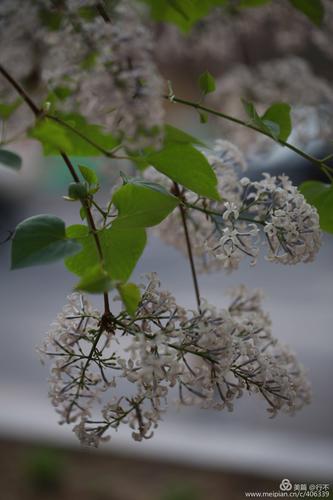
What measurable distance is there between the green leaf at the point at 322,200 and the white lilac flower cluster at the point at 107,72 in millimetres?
112

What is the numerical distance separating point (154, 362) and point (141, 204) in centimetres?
7

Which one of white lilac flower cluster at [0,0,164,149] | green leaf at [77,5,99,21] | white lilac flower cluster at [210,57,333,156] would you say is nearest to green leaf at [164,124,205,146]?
white lilac flower cluster at [0,0,164,149]

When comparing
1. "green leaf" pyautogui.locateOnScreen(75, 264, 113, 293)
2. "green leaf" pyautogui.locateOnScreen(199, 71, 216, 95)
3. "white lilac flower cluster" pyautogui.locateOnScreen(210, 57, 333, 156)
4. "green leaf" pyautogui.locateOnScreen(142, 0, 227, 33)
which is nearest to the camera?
"green leaf" pyautogui.locateOnScreen(75, 264, 113, 293)

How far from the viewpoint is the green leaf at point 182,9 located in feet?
1.45

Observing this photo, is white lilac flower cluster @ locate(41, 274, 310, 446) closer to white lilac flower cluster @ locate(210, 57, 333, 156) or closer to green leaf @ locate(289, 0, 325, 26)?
green leaf @ locate(289, 0, 325, 26)

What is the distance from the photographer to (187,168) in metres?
0.31

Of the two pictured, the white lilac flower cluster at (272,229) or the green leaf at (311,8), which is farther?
the green leaf at (311,8)

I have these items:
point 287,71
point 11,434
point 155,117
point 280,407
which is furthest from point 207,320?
point 11,434

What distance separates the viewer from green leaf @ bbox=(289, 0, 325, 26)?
0.42 metres

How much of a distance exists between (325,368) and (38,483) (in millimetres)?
1039

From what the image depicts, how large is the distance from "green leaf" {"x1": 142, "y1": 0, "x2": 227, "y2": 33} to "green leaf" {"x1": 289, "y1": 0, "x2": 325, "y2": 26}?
0.23 feet

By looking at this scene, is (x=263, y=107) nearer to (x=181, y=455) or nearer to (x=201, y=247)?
(x=201, y=247)

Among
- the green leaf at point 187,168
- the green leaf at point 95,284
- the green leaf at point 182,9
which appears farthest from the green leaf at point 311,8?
the green leaf at point 95,284

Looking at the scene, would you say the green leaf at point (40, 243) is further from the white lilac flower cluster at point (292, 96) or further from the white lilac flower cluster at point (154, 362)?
the white lilac flower cluster at point (292, 96)
